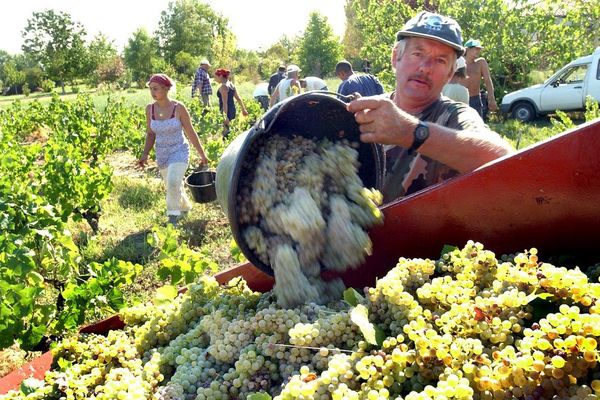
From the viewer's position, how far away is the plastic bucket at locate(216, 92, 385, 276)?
1.85 m

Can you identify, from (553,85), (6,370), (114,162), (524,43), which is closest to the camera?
(6,370)

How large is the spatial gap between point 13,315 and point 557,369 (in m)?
2.60

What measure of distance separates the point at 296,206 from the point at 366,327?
543mm

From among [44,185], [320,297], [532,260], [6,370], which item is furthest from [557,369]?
[44,185]

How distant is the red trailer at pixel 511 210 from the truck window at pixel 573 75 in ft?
47.7

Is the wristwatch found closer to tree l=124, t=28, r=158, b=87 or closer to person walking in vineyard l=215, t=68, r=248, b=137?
person walking in vineyard l=215, t=68, r=248, b=137

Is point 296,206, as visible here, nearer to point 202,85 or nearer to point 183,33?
point 202,85

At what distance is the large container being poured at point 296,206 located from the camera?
1790 millimetres

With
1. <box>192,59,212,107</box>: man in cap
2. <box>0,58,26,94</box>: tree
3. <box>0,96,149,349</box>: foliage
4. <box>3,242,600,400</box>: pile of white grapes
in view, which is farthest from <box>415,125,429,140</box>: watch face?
<box>0,58,26,94</box>: tree

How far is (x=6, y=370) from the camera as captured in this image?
4164 mm

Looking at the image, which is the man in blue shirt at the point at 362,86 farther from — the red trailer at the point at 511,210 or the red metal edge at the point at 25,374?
the red metal edge at the point at 25,374

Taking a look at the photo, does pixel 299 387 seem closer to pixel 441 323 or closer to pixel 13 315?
pixel 441 323

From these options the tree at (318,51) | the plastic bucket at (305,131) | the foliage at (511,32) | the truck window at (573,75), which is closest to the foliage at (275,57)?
the tree at (318,51)

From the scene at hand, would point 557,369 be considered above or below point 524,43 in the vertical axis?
below
